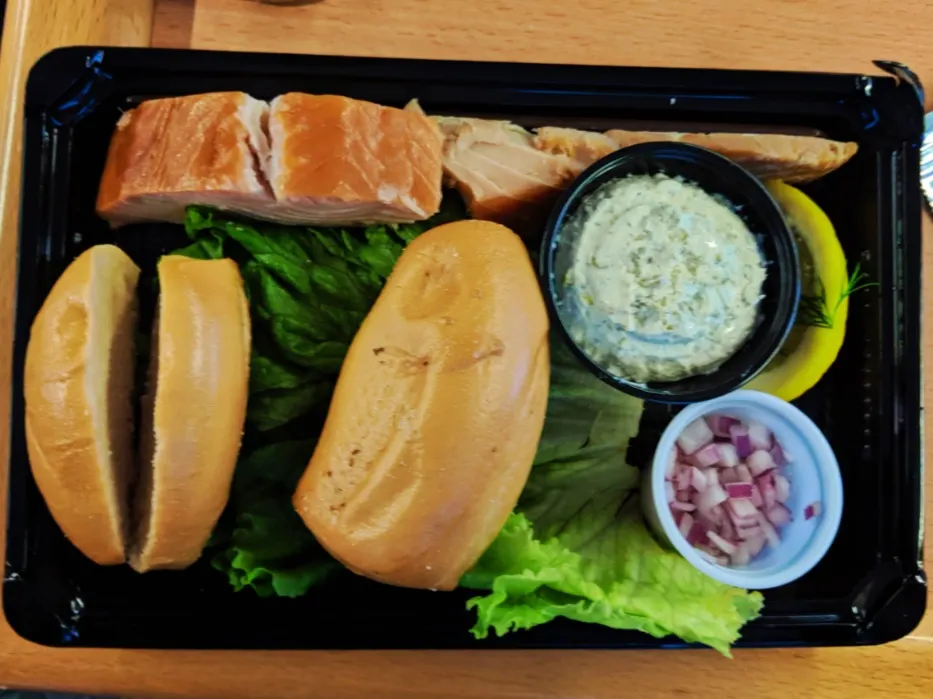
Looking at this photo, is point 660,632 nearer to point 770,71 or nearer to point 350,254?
point 350,254

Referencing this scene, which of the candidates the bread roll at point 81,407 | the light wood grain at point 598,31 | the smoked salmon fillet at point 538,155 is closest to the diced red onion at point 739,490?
the smoked salmon fillet at point 538,155

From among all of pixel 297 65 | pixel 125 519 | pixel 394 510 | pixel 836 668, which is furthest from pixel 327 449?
pixel 836 668

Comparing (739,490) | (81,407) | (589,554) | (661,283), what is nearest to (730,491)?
(739,490)

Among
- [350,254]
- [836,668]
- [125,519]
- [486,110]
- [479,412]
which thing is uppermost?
[486,110]

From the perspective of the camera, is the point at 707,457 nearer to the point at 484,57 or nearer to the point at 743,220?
the point at 743,220

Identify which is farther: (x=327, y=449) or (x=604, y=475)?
(x=604, y=475)

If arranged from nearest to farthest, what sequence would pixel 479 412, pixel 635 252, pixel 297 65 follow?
pixel 479 412 < pixel 635 252 < pixel 297 65

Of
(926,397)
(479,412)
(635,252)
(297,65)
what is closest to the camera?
(479,412)

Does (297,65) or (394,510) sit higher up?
(297,65)
